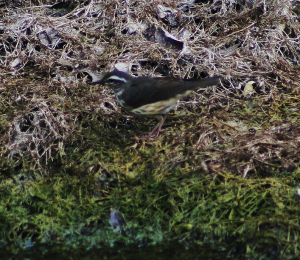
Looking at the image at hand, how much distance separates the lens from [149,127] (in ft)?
26.7

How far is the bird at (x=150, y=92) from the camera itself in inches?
300

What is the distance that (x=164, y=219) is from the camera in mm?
6715

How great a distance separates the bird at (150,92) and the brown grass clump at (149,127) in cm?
33

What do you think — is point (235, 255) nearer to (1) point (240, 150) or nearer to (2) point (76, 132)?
(1) point (240, 150)

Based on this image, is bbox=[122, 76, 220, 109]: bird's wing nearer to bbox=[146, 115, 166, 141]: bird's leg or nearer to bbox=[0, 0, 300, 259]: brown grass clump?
bbox=[146, 115, 166, 141]: bird's leg

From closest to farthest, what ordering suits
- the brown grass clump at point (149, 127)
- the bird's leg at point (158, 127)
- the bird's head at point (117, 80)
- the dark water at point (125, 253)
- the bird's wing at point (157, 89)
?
the dark water at point (125, 253)
the brown grass clump at point (149, 127)
the bird's wing at point (157, 89)
the bird's leg at point (158, 127)
the bird's head at point (117, 80)

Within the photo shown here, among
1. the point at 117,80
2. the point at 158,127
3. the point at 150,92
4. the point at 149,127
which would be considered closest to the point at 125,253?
the point at 158,127

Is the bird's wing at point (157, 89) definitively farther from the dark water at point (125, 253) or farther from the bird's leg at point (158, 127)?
the dark water at point (125, 253)

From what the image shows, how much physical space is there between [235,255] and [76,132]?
277 cm

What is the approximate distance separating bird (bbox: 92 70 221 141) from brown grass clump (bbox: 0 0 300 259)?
1.08ft

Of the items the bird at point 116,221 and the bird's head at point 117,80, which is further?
the bird's head at point 117,80

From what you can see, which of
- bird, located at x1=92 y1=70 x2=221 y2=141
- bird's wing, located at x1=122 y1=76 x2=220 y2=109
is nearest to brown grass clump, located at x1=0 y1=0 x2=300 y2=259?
bird, located at x1=92 y1=70 x2=221 y2=141

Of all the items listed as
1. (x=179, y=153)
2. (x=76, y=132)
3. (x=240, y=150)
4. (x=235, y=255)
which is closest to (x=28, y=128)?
(x=76, y=132)

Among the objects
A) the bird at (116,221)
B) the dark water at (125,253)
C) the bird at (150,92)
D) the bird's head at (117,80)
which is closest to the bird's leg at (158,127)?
the bird at (150,92)
